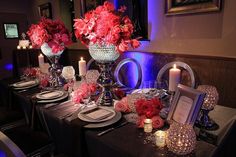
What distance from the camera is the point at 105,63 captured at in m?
1.49

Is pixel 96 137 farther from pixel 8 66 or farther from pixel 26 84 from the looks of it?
pixel 8 66

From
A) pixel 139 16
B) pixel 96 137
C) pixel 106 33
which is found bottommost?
pixel 96 137

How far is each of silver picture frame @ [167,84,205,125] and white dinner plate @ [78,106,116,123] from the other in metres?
0.35

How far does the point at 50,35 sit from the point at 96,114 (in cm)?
94

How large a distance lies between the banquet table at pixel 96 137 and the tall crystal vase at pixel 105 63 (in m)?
0.25

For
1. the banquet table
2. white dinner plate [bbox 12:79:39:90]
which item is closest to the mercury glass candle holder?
the banquet table

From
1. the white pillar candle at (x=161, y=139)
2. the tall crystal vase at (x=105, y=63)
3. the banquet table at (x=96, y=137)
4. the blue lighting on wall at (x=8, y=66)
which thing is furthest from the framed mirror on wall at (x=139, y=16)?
the blue lighting on wall at (x=8, y=66)

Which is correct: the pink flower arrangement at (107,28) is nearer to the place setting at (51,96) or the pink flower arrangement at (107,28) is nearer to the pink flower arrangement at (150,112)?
the pink flower arrangement at (150,112)

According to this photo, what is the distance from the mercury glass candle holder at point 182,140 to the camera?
2.80ft

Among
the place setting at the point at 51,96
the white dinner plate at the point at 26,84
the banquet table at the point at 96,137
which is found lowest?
the banquet table at the point at 96,137

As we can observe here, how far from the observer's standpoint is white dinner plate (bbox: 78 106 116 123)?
1.20 m

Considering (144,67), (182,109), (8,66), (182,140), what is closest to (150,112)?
(182,109)

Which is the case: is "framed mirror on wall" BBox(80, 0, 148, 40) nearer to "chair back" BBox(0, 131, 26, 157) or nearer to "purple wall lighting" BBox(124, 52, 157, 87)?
"purple wall lighting" BBox(124, 52, 157, 87)

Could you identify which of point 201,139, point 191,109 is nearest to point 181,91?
point 191,109
